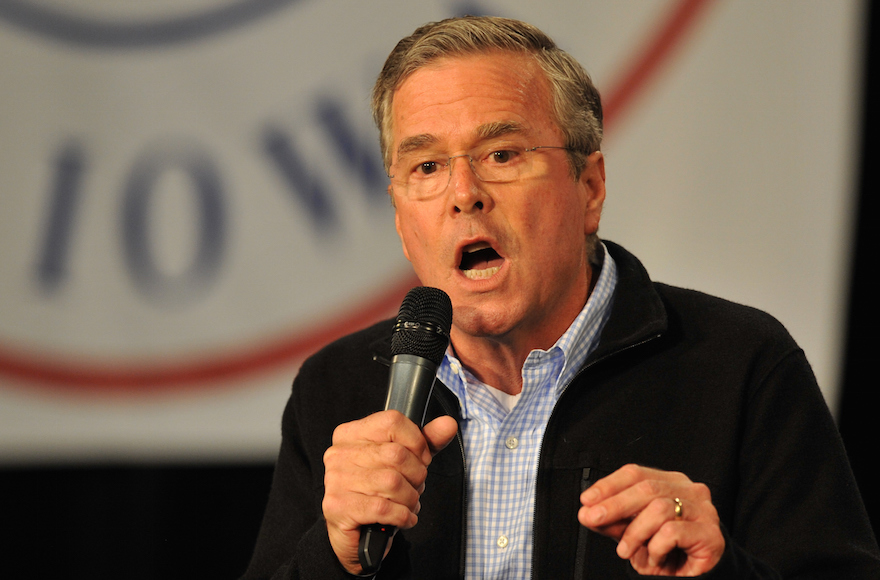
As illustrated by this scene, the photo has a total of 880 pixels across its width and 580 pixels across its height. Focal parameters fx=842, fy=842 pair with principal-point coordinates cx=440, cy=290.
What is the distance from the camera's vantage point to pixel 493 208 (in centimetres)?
157

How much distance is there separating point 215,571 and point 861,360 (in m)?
2.07

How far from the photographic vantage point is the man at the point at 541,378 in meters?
1.45

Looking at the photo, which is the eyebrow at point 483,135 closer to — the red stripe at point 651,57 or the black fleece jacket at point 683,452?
the black fleece jacket at point 683,452

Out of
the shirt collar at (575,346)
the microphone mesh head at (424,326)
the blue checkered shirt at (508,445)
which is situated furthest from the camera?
the shirt collar at (575,346)

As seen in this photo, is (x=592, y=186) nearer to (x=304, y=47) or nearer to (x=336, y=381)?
(x=336, y=381)

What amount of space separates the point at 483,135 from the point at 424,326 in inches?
21.1

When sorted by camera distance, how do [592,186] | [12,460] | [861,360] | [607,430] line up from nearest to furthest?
[607,430] → [592,186] → [861,360] → [12,460]

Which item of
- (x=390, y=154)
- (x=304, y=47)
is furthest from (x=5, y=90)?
(x=390, y=154)

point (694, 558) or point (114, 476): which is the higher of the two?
point (114, 476)

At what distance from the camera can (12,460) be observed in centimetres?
257

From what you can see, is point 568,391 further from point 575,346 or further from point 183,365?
point 183,365

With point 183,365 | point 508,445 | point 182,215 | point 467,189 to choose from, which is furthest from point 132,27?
point 508,445

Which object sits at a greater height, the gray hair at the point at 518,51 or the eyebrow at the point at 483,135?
the gray hair at the point at 518,51

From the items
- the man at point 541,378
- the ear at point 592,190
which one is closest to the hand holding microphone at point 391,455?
the man at point 541,378
